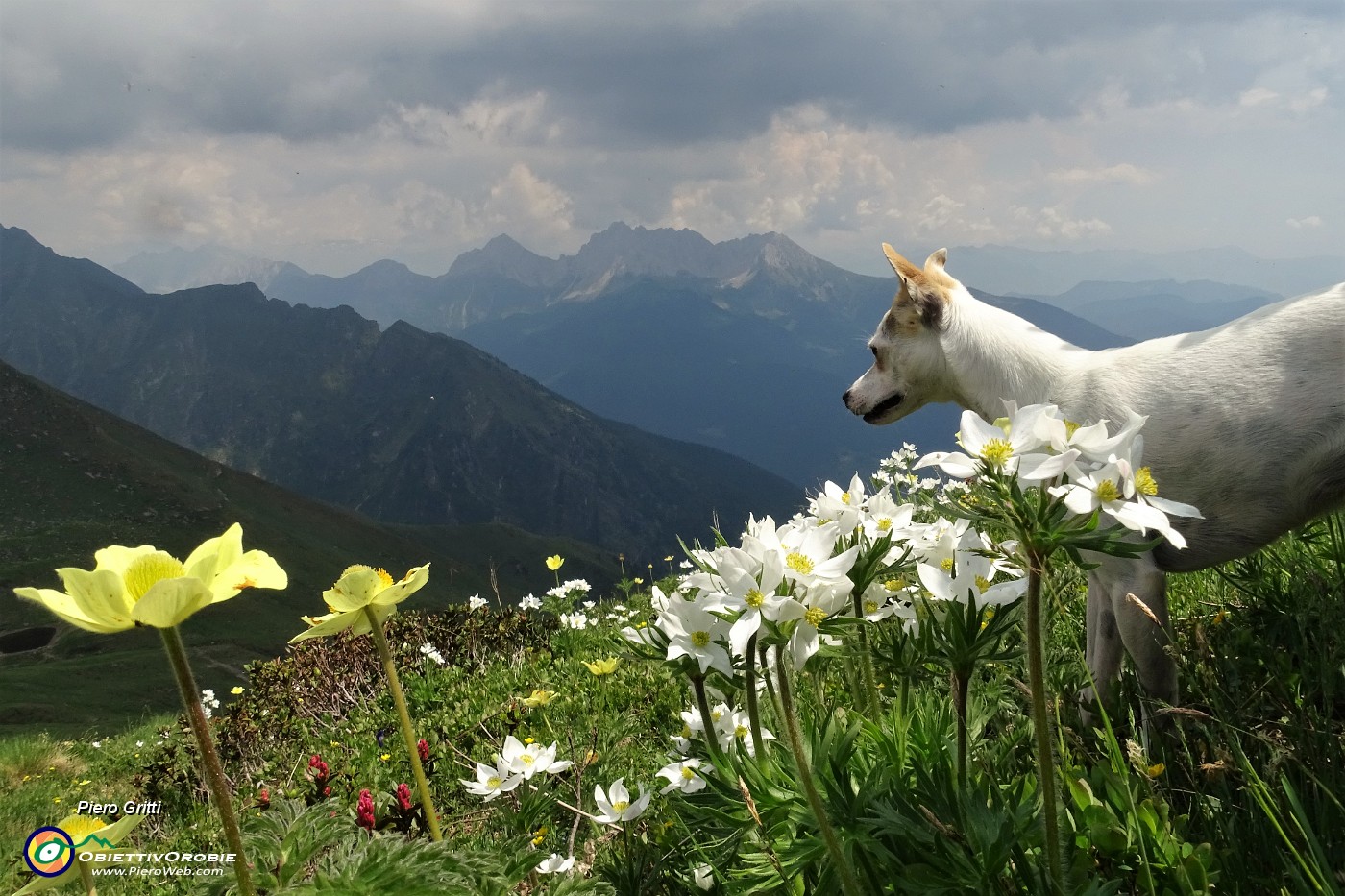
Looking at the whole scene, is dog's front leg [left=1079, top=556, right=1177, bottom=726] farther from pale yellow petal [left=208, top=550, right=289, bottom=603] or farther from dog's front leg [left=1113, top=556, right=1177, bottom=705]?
pale yellow petal [left=208, top=550, right=289, bottom=603]

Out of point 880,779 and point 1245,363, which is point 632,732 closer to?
point 880,779

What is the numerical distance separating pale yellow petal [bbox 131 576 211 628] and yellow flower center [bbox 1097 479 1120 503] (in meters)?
1.81

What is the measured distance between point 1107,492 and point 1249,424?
9.97ft

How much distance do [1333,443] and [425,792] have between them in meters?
4.24

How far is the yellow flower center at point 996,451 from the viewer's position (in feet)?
5.76

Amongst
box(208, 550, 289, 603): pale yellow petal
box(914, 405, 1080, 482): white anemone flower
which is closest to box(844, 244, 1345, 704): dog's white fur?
box(914, 405, 1080, 482): white anemone flower

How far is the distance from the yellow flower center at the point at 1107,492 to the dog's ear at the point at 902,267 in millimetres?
4449

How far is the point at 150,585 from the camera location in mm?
1723

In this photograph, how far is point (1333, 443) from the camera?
3.72m

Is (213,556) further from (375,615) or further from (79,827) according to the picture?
(79,827)

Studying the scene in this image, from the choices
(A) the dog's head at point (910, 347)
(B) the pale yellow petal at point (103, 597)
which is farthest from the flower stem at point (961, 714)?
(A) the dog's head at point (910, 347)

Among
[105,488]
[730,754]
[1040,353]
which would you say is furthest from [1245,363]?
[105,488]

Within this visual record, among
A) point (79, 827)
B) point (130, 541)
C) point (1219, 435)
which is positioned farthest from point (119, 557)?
point (130, 541)

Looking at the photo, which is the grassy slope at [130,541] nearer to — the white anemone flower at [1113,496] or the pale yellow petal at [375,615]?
the pale yellow petal at [375,615]
